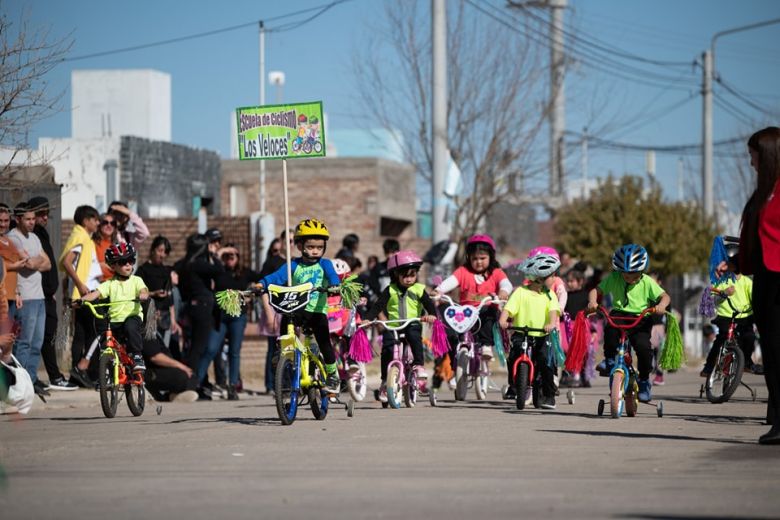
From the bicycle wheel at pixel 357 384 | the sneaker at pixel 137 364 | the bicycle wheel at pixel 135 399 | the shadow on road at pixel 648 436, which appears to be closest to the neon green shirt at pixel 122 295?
the sneaker at pixel 137 364

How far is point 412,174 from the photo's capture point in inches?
1970

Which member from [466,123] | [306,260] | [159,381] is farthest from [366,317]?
[466,123]

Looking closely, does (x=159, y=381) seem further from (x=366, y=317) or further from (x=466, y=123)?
(x=466, y=123)

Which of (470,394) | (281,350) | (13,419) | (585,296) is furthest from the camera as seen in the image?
(585,296)

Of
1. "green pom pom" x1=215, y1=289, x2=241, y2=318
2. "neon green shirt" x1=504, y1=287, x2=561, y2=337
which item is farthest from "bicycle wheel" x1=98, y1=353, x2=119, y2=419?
"neon green shirt" x1=504, y1=287, x2=561, y2=337

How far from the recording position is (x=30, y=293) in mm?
16688

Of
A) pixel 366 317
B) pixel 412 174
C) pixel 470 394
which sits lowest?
pixel 470 394

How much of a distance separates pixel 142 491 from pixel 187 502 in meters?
0.56

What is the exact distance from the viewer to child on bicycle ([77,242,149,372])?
14680 millimetres

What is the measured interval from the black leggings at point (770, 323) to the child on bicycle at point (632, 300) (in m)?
2.79

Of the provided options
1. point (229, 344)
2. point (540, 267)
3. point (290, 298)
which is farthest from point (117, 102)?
point (290, 298)

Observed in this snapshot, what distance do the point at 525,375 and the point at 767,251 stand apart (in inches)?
172

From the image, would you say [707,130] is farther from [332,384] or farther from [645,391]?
[332,384]

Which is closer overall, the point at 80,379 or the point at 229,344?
the point at 80,379
